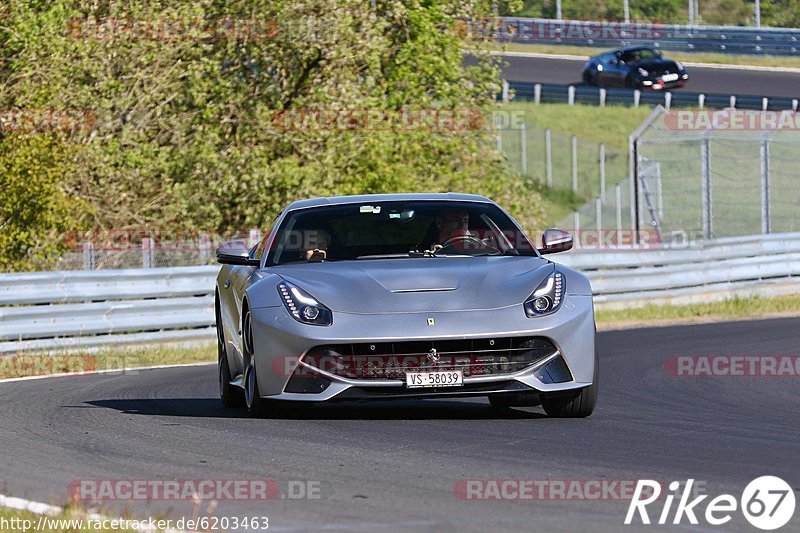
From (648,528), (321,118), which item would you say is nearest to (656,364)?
(648,528)

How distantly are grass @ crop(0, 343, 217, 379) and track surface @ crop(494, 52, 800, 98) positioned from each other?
3397cm

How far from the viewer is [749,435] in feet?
27.0

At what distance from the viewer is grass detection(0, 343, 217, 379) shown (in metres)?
15.8

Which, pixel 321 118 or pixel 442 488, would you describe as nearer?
pixel 442 488

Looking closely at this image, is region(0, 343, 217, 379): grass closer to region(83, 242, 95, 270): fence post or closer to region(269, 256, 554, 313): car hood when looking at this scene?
region(83, 242, 95, 270): fence post

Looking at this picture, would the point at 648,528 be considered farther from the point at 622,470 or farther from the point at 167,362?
the point at 167,362

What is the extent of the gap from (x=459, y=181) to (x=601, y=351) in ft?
45.3

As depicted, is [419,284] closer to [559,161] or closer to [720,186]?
[720,186]

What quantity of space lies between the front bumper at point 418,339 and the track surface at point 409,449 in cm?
21

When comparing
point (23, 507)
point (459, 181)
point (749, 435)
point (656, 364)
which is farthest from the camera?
point (459, 181)

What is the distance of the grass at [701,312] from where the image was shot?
2209 centimetres

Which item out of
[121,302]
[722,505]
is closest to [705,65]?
[121,302]

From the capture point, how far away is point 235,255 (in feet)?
32.7

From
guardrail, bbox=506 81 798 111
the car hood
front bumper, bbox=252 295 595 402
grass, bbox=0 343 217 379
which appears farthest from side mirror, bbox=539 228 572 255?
guardrail, bbox=506 81 798 111
